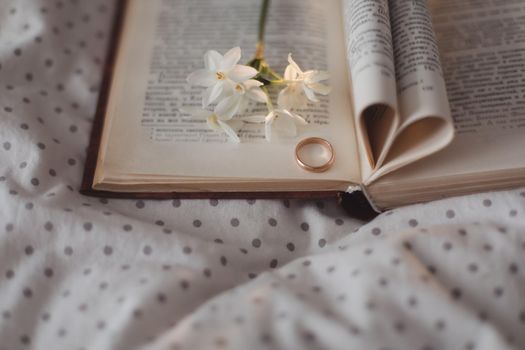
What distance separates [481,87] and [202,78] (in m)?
0.35

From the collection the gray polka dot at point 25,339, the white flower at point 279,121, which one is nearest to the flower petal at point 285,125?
the white flower at point 279,121

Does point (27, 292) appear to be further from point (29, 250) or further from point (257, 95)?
point (257, 95)

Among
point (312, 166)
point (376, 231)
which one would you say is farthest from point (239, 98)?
point (376, 231)

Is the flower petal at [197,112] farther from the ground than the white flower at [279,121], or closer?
farther from the ground

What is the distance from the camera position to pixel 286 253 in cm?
65

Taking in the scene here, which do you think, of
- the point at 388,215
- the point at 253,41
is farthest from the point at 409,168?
the point at 253,41

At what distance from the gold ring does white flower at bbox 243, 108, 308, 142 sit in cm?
2

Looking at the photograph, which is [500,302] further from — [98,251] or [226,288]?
[98,251]

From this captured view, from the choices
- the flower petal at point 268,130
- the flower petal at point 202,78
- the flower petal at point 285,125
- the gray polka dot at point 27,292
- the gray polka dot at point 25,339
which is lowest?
the gray polka dot at point 25,339

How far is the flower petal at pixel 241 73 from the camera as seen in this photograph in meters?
0.64

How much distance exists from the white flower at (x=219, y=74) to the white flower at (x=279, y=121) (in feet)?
0.16

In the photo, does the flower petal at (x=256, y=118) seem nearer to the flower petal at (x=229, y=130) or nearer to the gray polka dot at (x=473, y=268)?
the flower petal at (x=229, y=130)

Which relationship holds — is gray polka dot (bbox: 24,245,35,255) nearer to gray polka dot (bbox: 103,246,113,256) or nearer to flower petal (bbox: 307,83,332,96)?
gray polka dot (bbox: 103,246,113,256)

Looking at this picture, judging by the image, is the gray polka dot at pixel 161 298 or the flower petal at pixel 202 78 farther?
the flower petal at pixel 202 78
